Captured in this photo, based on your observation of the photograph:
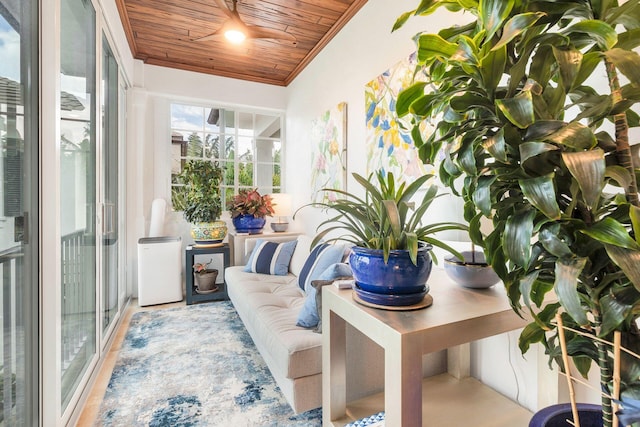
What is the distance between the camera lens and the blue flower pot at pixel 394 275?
900mm

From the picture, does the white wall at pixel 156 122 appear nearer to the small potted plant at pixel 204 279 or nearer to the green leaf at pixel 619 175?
the small potted plant at pixel 204 279

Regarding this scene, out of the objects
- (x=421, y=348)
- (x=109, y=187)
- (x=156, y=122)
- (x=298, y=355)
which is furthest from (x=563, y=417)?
(x=156, y=122)

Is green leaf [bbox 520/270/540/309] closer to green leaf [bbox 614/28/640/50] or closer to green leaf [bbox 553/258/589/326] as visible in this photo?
green leaf [bbox 553/258/589/326]

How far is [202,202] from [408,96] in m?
3.09

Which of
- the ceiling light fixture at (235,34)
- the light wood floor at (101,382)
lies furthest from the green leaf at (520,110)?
the ceiling light fixture at (235,34)

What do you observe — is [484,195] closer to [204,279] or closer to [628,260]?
[628,260]

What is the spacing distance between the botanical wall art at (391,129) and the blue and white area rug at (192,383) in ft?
4.99

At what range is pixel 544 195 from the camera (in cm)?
51

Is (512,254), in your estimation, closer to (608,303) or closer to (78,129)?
(608,303)

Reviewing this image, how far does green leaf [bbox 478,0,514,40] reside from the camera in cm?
52

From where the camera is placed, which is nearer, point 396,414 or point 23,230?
point 396,414

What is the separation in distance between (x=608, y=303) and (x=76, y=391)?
228cm

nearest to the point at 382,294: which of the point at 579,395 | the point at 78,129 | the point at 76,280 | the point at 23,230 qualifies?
the point at 579,395

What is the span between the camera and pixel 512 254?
1.86ft
